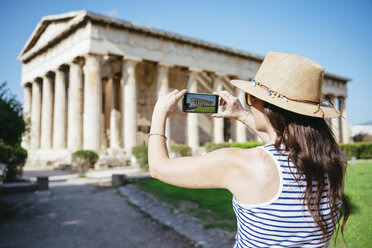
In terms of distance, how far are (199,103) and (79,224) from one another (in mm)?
5848

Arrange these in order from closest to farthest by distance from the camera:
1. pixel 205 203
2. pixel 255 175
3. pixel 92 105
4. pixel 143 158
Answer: pixel 255 175
pixel 205 203
pixel 143 158
pixel 92 105

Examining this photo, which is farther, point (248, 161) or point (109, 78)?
point (109, 78)

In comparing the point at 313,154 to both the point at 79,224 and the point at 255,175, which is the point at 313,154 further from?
the point at 79,224

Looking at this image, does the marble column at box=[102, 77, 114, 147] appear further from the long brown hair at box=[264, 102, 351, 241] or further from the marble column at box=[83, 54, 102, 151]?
the long brown hair at box=[264, 102, 351, 241]

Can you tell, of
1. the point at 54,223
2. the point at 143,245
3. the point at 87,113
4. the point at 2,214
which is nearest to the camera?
the point at 143,245

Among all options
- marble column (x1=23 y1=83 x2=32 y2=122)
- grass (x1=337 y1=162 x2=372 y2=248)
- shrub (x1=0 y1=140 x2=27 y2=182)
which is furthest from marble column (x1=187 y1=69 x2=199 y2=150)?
grass (x1=337 y1=162 x2=372 y2=248)

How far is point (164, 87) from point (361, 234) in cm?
2018

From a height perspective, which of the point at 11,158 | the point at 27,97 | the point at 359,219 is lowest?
the point at 359,219

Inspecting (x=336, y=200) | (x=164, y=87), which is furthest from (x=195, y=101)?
(x=164, y=87)

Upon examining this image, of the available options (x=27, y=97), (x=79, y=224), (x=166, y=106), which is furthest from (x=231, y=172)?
(x=27, y=97)

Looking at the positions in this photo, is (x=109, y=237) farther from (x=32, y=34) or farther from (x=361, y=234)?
(x=32, y=34)

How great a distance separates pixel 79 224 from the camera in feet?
21.9

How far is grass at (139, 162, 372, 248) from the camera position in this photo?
176 inches

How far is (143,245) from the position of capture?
5.32 meters
